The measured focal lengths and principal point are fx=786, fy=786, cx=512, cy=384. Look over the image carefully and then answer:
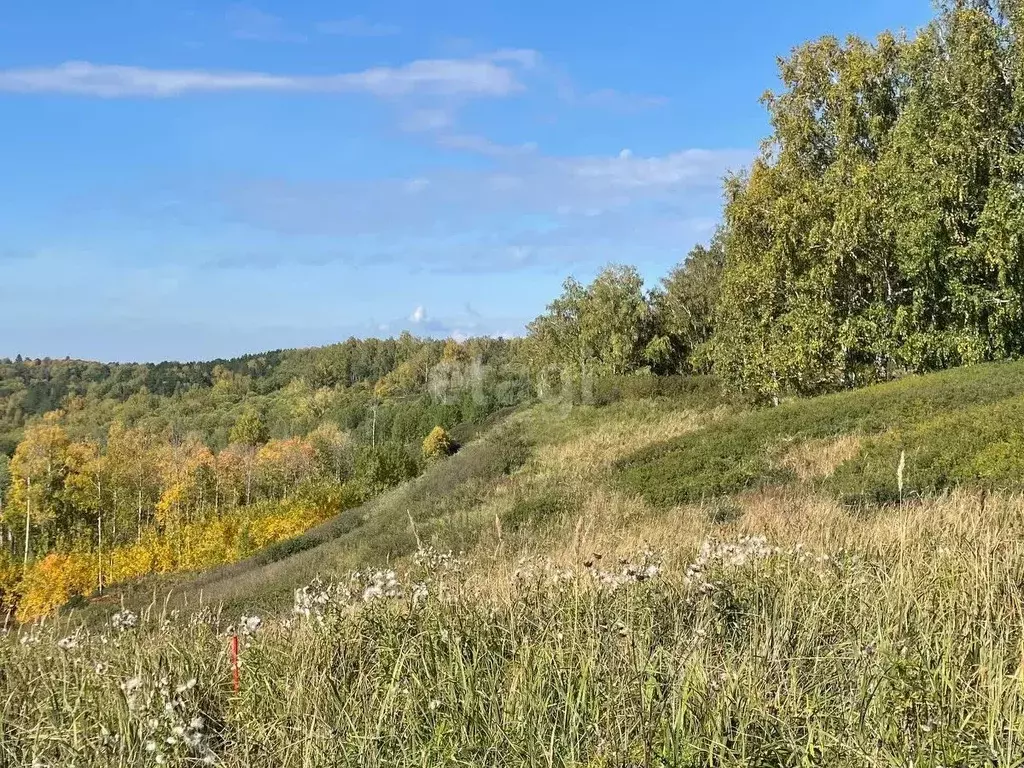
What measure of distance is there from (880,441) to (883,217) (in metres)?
12.2

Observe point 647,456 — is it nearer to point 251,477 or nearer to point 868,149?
point 868,149

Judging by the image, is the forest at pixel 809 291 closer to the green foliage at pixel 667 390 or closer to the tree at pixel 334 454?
the green foliage at pixel 667 390

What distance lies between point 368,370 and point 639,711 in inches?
5645

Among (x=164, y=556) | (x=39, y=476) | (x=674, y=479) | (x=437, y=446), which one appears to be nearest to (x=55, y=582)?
(x=164, y=556)

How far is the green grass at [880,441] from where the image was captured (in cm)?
1080

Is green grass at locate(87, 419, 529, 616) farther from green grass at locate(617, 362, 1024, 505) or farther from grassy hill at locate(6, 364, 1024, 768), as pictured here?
grassy hill at locate(6, 364, 1024, 768)

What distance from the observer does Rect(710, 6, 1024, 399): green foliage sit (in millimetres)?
21844

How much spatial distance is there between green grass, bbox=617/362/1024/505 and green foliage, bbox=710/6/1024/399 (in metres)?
3.54

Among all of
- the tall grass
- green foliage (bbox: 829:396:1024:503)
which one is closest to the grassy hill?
the tall grass

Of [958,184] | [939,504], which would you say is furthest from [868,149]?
[939,504]

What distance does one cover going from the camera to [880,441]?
46.1 feet

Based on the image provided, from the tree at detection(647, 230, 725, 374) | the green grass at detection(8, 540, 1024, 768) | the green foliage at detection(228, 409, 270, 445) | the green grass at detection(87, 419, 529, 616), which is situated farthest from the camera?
the green foliage at detection(228, 409, 270, 445)

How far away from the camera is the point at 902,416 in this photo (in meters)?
16.3

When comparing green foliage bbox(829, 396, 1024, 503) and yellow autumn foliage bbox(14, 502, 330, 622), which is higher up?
green foliage bbox(829, 396, 1024, 503)
